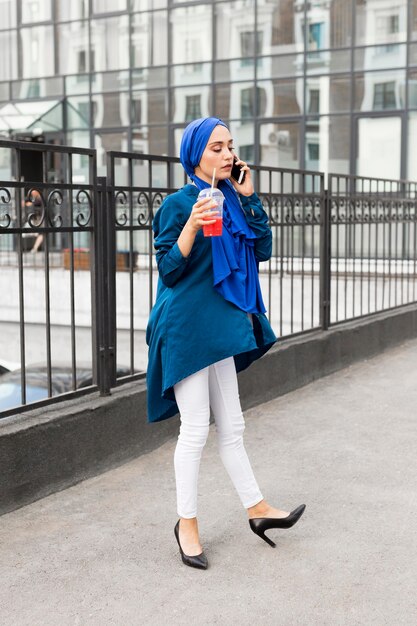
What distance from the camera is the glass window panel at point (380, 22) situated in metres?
19.2

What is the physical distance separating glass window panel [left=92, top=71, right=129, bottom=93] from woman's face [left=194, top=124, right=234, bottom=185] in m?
20.6

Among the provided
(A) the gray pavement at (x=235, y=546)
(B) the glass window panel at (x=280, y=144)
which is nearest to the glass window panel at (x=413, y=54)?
(B) the glass window panel at (x=280, y=144)

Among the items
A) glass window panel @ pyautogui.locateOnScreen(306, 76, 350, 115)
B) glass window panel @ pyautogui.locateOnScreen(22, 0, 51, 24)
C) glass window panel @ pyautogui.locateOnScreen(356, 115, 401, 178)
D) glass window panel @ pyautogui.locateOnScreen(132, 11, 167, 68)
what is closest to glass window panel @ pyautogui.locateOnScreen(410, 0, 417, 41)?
glass window panel @ pyautogui.locateOnScreen(306, 76, 350, 115)

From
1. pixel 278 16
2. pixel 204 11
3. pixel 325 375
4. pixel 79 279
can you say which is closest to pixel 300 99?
pixel 278 16

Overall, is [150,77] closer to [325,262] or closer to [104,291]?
[325,262]

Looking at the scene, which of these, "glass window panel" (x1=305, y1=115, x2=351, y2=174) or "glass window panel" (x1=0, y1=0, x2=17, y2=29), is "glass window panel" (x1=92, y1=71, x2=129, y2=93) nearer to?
"glass window panel" (x1=0, y1=0, x2=17, y2=29)

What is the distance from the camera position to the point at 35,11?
963 inches

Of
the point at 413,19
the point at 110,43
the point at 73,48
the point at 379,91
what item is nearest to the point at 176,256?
the point at 379,91

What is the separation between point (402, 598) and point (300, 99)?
61.0ft

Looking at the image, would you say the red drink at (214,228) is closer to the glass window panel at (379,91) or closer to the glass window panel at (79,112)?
the glass window panel at (379,91)

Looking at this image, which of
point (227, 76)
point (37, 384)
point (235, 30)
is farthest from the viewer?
point (227, 76)

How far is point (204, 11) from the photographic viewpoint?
861 inches

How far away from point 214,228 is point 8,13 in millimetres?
24160

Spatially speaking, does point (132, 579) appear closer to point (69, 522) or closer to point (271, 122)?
point (69, 522)
